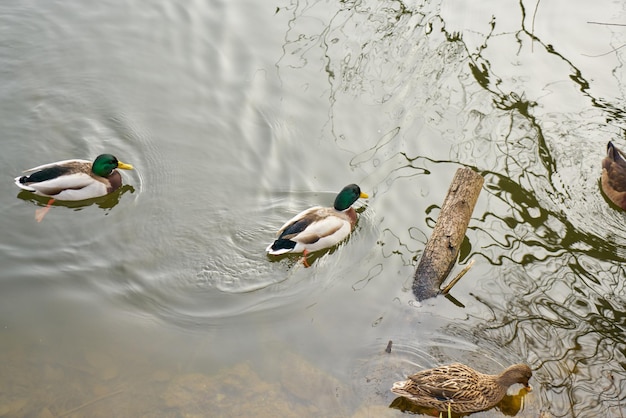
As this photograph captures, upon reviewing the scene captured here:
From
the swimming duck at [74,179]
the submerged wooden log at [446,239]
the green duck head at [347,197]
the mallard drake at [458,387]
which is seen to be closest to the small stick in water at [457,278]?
the submerged wooden log at [446,239]

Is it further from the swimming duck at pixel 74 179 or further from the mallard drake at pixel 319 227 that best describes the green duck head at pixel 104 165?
the mallard drake at pixel 319 227

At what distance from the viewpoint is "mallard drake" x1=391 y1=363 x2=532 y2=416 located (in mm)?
5887

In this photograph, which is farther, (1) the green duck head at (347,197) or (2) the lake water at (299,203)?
(1) the green duck head at (347,197)

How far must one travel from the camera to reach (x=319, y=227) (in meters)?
7.52

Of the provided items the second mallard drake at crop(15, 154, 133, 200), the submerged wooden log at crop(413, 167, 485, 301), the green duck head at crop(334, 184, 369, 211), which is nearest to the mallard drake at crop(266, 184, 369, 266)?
the green duck head at crop(334, 184, 369, 211)

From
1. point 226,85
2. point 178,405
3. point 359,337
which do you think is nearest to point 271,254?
point 359,337

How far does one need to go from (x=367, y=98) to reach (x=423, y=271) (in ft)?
10.7

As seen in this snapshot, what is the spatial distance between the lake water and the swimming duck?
18 cm

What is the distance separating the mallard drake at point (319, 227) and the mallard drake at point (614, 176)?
3108mm

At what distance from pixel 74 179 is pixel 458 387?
4848 mm

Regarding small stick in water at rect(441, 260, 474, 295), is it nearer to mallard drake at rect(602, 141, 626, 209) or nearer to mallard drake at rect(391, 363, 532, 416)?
mallard drake at rect(391, 363, 532, 416)

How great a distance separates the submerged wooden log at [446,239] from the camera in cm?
695

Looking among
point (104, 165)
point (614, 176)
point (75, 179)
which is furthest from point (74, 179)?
point (614, 176)

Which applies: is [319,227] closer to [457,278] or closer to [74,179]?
[457,278]
